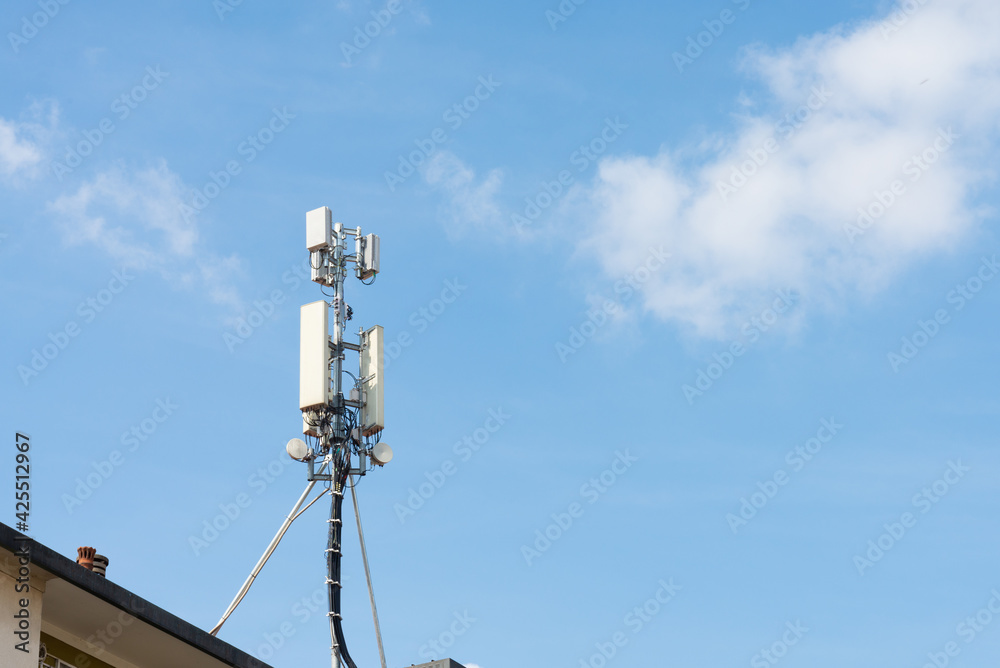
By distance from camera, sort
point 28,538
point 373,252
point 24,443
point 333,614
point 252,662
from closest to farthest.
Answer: point 28,538
point 24,443
point 252,662
point 333,614
point 373,252

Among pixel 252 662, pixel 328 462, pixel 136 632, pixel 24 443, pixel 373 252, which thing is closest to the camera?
pixel 24 443

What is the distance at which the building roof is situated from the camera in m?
16.2

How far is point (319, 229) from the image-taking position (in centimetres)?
2884

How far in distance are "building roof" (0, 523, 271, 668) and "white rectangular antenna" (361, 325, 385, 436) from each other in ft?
27.1

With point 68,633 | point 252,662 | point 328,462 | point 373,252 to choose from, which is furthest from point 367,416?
point 68,633

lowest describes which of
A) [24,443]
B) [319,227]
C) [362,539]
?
[24,443]

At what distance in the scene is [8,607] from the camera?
52.1 ft

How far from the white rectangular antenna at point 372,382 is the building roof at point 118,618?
27.1 feet

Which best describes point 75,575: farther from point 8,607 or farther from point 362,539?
point 362,539

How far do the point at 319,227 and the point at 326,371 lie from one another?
3.48 meters

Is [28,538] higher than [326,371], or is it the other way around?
[326,371]

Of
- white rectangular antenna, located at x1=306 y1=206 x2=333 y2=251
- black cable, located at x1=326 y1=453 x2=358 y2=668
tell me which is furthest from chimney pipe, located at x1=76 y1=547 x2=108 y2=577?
white rectangular antenna, located at x1=306 y1=206 x2=333 y2=251

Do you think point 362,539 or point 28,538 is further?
point 362,539

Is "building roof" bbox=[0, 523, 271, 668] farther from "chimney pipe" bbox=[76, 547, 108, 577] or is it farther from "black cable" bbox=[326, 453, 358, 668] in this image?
"black cable" bbox=[326, 453, 358, 668]
